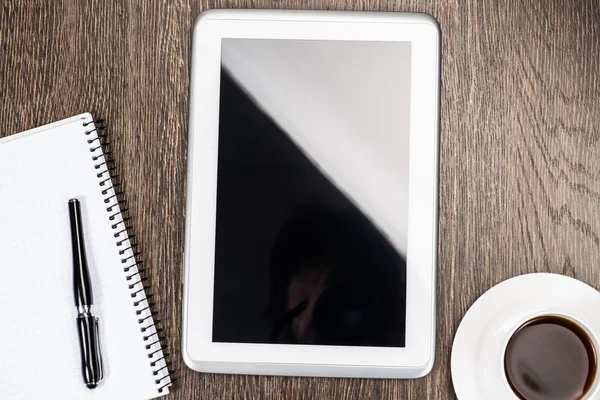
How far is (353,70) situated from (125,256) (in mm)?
283

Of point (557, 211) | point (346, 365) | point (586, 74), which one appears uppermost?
point (586, 74)

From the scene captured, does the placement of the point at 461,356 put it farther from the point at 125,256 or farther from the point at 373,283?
the point at 125,256

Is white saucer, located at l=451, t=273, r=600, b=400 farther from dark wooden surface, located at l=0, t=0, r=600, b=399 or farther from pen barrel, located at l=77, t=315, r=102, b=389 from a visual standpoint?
pen barrel, located at l=77, t=315, r=102, b=389

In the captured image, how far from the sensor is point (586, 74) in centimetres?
55

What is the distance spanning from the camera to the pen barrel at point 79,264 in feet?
1.74

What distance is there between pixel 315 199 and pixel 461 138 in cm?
15

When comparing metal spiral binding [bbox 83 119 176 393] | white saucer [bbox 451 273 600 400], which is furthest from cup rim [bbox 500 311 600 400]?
metal spiral binding [bbox 83 119 176 393]

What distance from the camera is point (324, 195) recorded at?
54 cm

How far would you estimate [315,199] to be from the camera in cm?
54

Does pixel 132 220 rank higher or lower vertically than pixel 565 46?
lower

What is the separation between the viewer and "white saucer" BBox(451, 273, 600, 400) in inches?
19.9

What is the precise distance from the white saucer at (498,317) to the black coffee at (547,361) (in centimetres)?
1

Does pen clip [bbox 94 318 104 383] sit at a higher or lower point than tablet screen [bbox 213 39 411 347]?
lower

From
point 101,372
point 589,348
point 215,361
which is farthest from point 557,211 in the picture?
point 101,372
